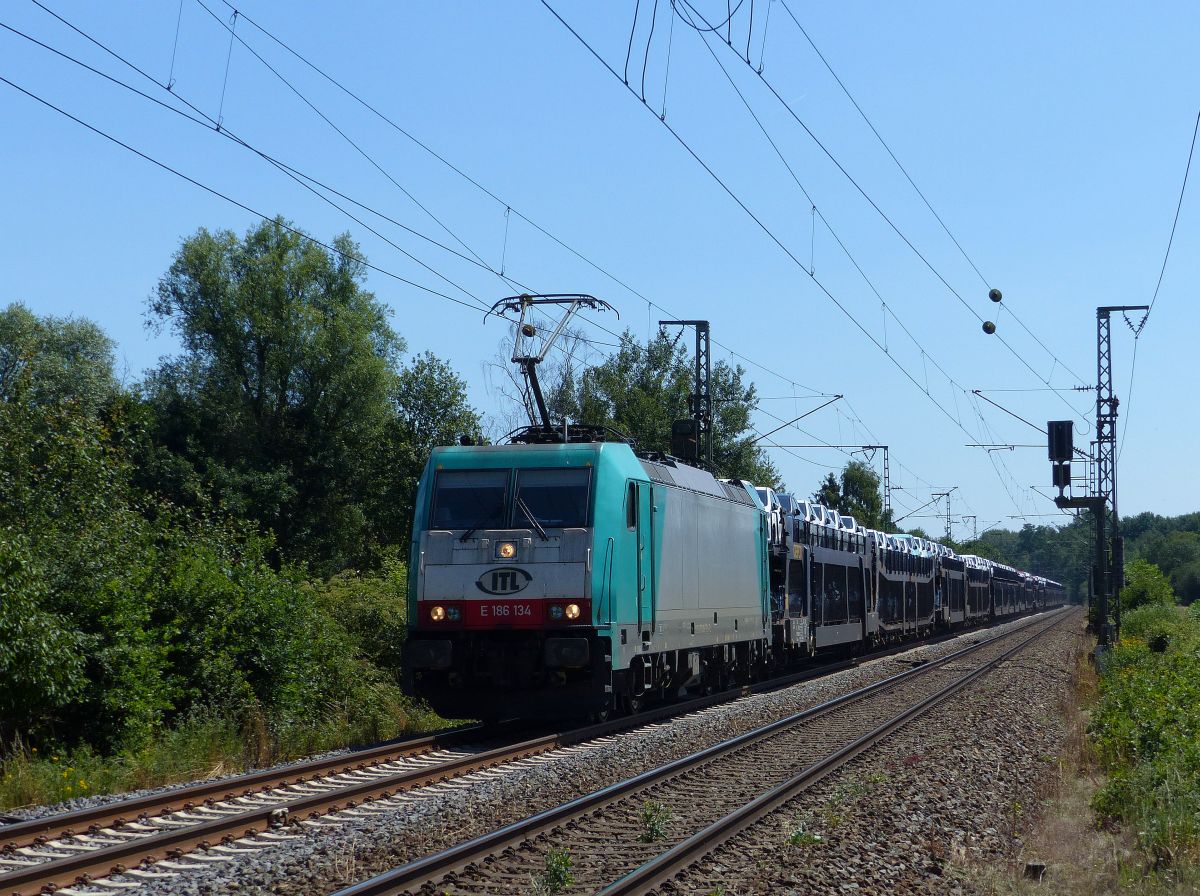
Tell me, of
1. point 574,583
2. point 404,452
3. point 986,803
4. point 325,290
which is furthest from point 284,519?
point 986,803

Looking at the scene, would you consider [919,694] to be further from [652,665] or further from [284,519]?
[284,519]

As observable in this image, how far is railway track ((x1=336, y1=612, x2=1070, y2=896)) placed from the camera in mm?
8156

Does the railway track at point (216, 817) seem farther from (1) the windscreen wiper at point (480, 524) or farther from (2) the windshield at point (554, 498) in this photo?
(2) the windshield at point (554, 498)

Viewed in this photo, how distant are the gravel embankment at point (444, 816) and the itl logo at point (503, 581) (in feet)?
6.46

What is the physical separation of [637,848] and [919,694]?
14771mm

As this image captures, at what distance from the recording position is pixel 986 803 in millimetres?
11539

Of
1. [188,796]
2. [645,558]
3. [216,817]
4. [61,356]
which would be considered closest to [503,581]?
[645,558]

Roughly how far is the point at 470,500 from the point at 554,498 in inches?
40.9

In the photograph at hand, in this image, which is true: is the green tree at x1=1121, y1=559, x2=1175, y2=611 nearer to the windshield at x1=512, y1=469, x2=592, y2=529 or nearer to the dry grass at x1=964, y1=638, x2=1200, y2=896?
the windshield at x1=512, y1=469, x2=592, y2=529

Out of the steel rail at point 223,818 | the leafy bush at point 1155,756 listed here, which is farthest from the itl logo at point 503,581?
the leafy bush at point 1155,756

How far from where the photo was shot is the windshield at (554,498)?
15.5 metres

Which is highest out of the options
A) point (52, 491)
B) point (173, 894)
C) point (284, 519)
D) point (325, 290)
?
point (325, 290)

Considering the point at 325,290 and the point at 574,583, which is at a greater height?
the point at 325,290

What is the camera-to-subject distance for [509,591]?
603 inches
